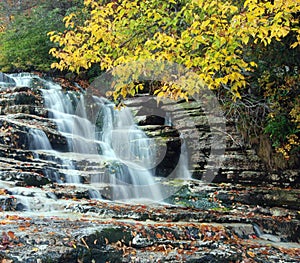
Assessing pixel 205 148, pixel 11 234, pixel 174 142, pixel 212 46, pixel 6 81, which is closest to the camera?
pixel 11 234

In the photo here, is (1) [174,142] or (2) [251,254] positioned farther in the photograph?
(1) [174,142]

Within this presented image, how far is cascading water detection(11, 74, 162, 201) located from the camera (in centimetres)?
755

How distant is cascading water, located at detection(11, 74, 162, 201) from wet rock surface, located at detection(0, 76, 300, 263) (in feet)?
0.34

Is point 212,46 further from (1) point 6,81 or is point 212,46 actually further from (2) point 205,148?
(1) point 6,81

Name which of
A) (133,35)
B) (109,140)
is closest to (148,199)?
(109,140)

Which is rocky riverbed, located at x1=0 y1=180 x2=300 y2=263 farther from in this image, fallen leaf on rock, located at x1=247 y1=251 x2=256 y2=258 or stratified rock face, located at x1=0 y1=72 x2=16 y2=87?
stratified rock face, located at x1=0 y1=72 x2=16 y2=87

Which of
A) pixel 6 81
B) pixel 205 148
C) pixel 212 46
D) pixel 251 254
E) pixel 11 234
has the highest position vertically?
pixel 6 81

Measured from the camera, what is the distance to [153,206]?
6680mm

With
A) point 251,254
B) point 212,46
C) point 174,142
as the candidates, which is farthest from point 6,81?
point 251,254

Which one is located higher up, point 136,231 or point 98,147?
point 98,147

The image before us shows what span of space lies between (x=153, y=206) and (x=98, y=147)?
3512 mm

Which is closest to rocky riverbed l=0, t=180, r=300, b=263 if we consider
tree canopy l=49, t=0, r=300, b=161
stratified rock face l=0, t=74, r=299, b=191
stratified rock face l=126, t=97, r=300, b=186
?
stratified rock face l=0, t=74, r=299, b=191

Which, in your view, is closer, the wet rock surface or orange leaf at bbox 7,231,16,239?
orange leaf at bbox 7,231,16,239

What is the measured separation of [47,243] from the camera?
3.90 m
